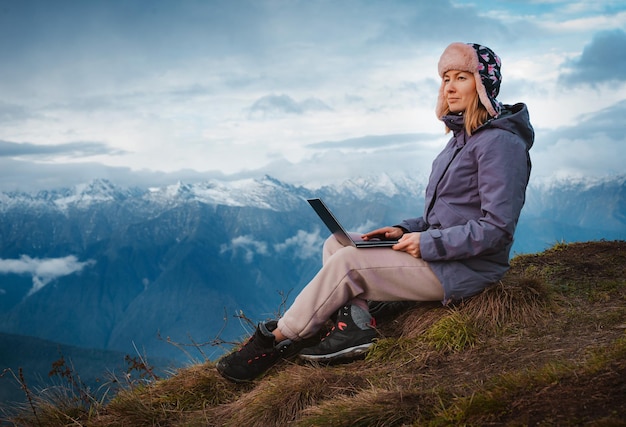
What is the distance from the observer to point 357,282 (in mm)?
5258

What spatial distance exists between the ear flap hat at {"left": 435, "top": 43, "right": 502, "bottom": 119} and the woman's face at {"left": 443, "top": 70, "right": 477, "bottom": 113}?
0.16 ft

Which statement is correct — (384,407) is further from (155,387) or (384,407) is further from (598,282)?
(598,282)

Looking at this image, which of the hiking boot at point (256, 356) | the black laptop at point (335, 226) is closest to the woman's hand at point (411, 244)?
the black laptop at point (335, 226)

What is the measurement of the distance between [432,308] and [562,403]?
256 centimetres

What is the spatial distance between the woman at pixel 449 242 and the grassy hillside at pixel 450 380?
0.25 metres

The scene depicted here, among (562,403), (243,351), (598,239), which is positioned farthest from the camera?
(598,239)

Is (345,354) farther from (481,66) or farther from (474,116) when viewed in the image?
(481,66)

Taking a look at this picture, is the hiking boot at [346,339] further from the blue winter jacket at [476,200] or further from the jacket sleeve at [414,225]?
the jacket sleeve at [414,225]

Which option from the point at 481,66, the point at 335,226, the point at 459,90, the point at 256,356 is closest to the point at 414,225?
the point at 335,226

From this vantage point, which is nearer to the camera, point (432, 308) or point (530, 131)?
point (530, 131)

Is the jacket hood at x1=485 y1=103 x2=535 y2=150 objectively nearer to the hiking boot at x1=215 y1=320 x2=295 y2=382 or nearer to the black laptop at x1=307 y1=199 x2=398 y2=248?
the black laptop at x1=307 y1=199 x2=398 y2=248

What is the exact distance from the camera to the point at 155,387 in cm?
584

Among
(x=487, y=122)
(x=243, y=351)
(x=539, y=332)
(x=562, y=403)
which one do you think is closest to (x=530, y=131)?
(x=487, y=122)

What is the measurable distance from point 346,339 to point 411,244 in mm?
1088
